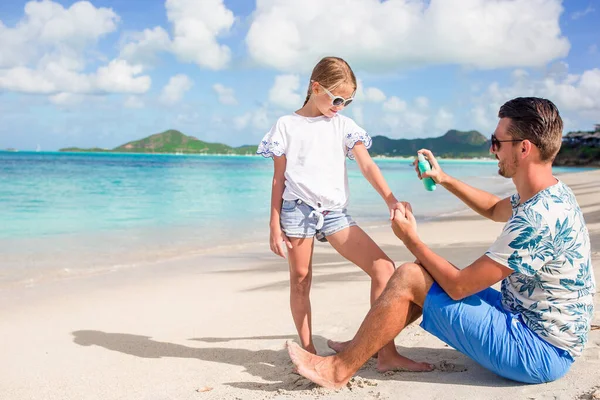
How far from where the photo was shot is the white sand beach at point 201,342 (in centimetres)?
315

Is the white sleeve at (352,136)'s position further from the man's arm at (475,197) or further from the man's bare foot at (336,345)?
the man's bare foot at (336,345)

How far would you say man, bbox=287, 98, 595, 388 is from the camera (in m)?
2.63

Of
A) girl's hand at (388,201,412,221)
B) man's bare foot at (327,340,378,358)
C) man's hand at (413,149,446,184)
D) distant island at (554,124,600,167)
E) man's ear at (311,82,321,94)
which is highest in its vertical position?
distant island at (554,124,600,167)

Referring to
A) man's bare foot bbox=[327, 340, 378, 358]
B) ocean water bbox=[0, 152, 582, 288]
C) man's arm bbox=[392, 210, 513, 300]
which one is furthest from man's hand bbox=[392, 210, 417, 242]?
ocean water bbox=[0, 152, 582, 288]

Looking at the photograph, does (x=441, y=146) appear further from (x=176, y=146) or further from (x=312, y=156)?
(x=312, y=156)

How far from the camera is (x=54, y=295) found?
237 inches

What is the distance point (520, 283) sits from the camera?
2.83 m

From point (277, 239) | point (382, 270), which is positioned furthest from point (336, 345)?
point (277, 239)

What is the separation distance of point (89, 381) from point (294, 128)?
2103 millimetres

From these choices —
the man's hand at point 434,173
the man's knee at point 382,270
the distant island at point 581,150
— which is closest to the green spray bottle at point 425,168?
the man's hand at point 434,173

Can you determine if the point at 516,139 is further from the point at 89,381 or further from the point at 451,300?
the point at 89,381

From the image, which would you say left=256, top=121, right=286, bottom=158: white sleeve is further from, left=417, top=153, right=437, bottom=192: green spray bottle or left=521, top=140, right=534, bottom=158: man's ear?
left=521, top=140, right=534, bottom=158: man's ear

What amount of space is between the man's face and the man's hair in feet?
0.11

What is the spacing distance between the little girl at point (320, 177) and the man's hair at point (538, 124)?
3.11 feet
